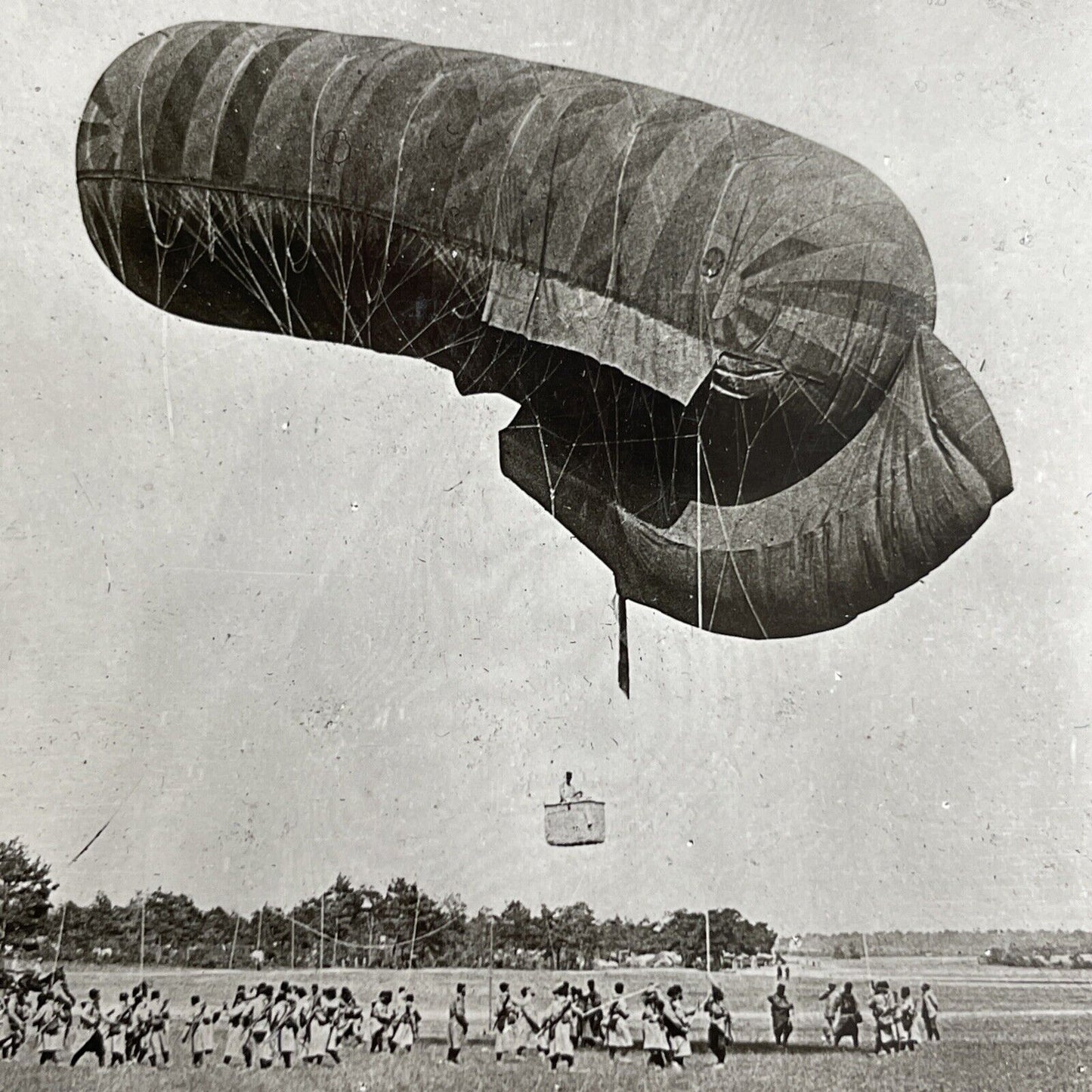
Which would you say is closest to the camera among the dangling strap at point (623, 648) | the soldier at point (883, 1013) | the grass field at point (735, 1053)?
the grass field at point (735, 1053)

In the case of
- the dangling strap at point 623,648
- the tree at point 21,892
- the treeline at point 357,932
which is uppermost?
the dangling strap at point 623,648

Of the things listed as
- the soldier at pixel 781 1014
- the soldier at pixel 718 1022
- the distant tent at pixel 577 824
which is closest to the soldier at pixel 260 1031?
the distant tent at pixel 577 824

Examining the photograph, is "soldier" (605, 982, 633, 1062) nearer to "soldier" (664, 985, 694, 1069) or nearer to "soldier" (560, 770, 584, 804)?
"soldier" (664, 985, 694, 1069)

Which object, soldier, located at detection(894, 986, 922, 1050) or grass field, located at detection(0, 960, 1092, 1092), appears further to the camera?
soldier, located at detection(894, 986, 922, 1050)

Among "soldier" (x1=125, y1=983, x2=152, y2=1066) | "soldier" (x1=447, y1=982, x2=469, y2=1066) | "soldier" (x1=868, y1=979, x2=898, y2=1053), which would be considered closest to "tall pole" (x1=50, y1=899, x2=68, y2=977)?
"soldier" (x1=125, y1=983, x2=152, y2=1066)

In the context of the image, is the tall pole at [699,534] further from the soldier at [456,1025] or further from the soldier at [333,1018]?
the soldier at [333,1018]

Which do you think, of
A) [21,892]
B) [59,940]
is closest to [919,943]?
[59,940]

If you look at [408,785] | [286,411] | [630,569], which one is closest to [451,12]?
[286,411]

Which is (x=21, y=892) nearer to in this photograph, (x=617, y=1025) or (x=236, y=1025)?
(x=236, y=1025)
